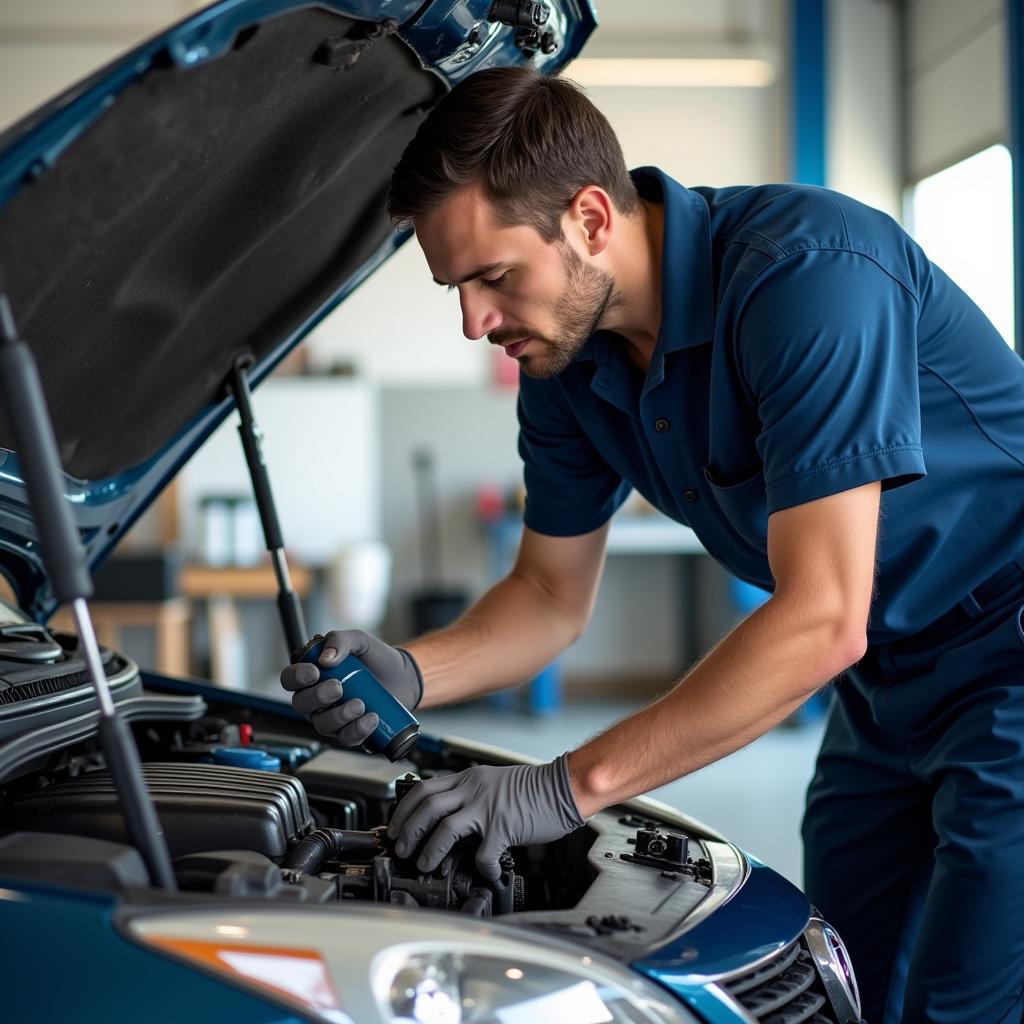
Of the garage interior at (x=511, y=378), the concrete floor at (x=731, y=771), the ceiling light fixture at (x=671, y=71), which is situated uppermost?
the ceiling light fixture at (x=671, y=71)

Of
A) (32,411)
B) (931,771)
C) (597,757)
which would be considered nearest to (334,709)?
(597,757)

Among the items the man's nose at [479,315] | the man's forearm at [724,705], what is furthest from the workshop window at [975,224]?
the man's forearm at [724,705]

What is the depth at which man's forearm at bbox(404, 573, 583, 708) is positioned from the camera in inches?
63.6

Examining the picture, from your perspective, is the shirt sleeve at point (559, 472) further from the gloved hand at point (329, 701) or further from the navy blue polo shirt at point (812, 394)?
the gloved hand at point (329, 701)

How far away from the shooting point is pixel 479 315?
1.36 meters

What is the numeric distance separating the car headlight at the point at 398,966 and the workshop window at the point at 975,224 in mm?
4693

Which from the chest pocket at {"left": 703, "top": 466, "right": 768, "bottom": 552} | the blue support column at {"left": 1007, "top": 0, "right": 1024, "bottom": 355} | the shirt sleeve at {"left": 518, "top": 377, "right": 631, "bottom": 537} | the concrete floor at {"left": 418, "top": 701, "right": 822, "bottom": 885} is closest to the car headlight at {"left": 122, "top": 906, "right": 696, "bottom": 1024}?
the chest pocket at {"left": 703, "top": 466, "right": 768, "bottom": 552}

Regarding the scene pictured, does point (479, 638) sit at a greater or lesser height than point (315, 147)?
lesser

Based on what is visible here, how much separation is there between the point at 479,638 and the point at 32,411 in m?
0.89

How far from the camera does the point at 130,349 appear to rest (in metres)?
1.49

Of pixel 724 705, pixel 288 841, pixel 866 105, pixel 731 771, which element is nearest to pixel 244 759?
pixel 288 841

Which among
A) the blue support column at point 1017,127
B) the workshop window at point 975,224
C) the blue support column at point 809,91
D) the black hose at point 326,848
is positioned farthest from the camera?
the blue support column at point 809,91

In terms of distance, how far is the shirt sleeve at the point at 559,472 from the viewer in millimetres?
1689

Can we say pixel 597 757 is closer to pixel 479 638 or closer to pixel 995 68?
pixel 479 638
